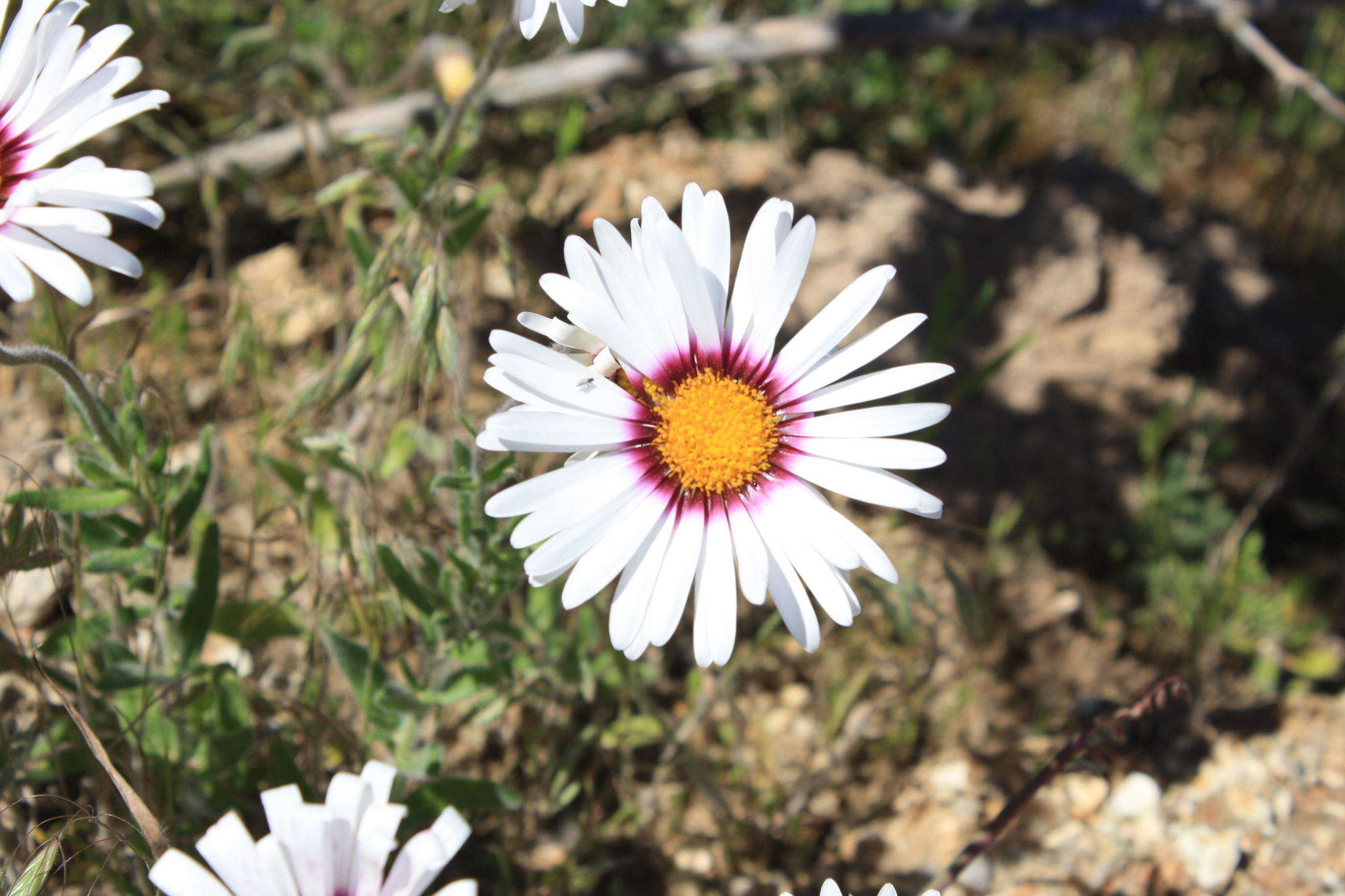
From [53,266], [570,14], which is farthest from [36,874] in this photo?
[570,14]

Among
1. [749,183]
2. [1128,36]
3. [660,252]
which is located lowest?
[660,252]

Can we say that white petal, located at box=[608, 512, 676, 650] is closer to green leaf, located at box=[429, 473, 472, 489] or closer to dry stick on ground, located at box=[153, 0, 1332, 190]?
green leaf, located at box=[429, 473, 472, 489]

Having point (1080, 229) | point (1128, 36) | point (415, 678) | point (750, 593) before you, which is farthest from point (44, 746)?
point (1128, 36)

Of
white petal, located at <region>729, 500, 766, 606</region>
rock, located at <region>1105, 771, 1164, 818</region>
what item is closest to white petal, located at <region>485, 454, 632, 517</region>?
white petal, located at <region>729, 500, 766, 606</region>

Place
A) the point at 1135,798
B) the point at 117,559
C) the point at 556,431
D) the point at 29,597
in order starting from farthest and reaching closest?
the point at 1135,798 → the point at 29,597 → the point at 117,559 → the point at 556,431

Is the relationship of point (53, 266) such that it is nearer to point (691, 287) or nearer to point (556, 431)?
point (556, 431)

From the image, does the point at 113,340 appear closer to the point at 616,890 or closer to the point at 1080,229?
the point at 616,890

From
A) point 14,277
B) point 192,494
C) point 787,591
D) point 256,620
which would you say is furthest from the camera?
point 256,620
